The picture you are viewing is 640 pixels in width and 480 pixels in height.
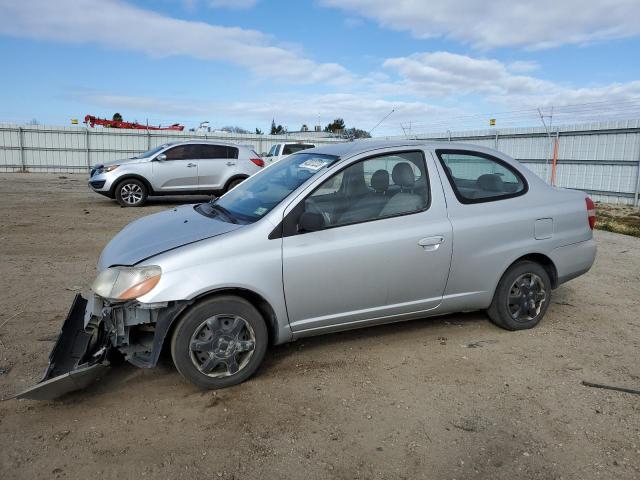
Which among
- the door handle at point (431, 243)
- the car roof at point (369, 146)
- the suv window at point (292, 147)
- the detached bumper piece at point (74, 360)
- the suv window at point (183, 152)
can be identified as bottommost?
the detached bumper piece at point (74, 360)

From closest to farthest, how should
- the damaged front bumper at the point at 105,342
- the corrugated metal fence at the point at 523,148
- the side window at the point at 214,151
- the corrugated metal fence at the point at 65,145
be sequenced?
the damaged front bumper at the point at 105,342, the side window at the point at 214,151, the corrugated metal fence at the point at 523,148, the corrugated metal fence at the point at 65,145

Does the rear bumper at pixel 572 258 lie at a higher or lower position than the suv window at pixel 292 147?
lower

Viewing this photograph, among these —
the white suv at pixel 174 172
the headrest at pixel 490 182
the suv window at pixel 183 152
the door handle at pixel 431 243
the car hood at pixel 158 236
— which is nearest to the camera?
the car hood at pixel 158 236

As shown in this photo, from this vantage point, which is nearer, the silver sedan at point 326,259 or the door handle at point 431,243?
the silver sedan at point 326,259

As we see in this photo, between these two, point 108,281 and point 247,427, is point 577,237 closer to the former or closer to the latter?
point 247,427

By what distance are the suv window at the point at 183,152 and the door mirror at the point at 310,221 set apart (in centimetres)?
1052

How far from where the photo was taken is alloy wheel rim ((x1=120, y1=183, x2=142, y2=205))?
1295 centimetres

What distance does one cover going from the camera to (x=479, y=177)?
4.64 m

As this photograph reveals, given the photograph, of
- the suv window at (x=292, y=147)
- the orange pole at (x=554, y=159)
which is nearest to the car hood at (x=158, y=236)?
the suv window at (x=292, y=147)

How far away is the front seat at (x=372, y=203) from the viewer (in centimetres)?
399

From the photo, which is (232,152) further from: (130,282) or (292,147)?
(130,282)

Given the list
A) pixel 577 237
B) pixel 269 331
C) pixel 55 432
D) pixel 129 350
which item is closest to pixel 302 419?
pixel 269 331

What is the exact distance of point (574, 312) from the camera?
536cm

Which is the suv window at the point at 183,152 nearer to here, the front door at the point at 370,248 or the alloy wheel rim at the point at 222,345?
the front door at the point at 370,248
